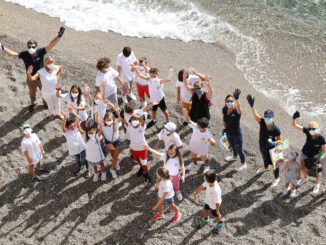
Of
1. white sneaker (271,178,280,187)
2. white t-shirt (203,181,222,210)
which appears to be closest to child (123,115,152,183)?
white t-shirt (203,181,222,210)

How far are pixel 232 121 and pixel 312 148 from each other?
1713 mm

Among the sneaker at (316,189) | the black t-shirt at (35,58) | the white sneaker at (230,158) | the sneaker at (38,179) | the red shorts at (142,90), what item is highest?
the black t-shirt at (35,58)

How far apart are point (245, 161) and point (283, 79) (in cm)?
491

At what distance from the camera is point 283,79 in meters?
12.6

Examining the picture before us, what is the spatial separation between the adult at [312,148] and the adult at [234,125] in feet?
3.75

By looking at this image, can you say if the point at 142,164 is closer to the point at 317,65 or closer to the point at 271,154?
the point at 271,154

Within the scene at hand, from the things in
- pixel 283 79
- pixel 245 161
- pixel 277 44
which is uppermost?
pixel 277 44

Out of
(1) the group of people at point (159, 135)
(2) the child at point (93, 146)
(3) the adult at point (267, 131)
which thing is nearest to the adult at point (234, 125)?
(1) the group of people at point (159, 135)

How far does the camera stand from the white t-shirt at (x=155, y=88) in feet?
29.9

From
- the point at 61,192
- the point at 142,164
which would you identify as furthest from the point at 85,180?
the point at 142,164

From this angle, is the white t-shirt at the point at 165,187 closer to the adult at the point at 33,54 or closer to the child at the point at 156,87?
the child at the point at 156,87

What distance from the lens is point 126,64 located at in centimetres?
995

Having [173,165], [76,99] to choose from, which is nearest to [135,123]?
[173,165]

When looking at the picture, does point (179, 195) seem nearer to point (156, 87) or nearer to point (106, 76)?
point (156, 87)
